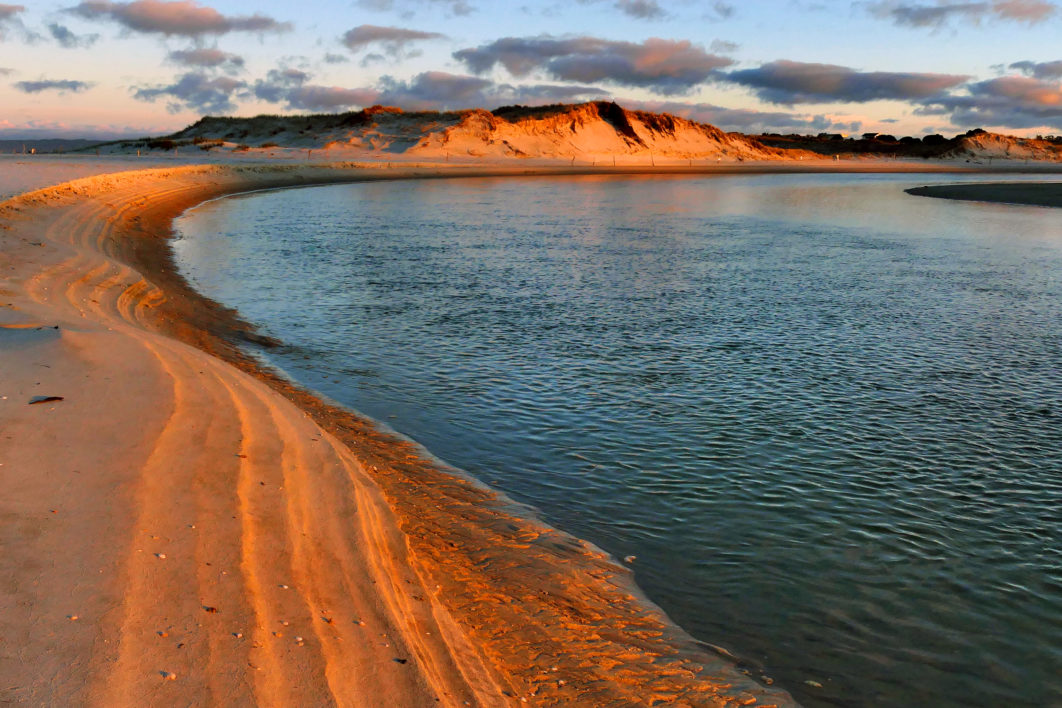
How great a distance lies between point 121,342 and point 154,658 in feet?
19.3

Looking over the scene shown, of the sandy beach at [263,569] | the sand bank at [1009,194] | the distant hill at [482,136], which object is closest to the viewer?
the sandy beach at [263,569]

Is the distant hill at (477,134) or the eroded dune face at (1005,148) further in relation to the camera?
the eroded dune face at (1005,148)

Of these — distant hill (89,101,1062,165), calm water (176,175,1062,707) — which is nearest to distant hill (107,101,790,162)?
distant hill (89,101,1062,165)

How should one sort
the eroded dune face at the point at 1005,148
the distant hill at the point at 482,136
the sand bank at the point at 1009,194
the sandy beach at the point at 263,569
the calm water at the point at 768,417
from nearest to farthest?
the sandy beach at the point at 263,569 → the calm water at the point at 768,417 → the sand bank at the point at 1009,194 → the distant hill at the point at 482,136 → the eroded dune face at the point at 1005,148

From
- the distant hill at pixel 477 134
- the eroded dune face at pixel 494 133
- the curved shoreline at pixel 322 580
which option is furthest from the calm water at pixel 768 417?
the eroded dune face at pixel 494 133

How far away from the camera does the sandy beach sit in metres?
3.48

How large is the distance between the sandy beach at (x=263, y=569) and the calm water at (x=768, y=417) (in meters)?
0.60

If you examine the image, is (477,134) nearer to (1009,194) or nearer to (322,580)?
(1009,194)

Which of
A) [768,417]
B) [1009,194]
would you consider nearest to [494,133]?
[1009,194]

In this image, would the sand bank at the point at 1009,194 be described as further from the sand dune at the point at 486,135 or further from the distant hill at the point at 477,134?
the distant hill at the point at 477,134

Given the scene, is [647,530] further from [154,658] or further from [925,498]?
[154,658]

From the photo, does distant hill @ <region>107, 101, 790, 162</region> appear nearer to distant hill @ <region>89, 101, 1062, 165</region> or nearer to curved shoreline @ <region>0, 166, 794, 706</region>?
distant hill @ <region>89, 101, 1062, 165</region>

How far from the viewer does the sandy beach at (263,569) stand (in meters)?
3.48

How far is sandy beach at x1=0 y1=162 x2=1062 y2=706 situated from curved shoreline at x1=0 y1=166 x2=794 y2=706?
0.01 metres
